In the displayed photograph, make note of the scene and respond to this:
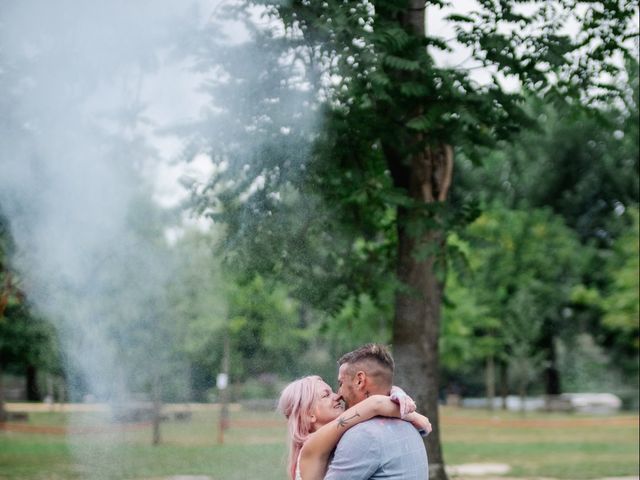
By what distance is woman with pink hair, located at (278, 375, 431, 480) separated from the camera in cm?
293

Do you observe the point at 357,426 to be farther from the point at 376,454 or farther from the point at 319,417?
the point at 319,417

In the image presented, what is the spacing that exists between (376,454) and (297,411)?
1.30 ft

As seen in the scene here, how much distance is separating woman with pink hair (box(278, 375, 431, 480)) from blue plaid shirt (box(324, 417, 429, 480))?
4cm

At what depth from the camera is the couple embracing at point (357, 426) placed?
2.88 metres

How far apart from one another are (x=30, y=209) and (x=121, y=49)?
5.52 ft

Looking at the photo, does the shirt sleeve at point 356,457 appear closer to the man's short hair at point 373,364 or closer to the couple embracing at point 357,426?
the couple embracing at point 357,426

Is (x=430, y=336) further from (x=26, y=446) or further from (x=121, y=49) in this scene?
(x=26, y=446)

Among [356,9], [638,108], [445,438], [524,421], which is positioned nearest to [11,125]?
[356,9]

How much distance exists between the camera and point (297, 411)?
3.16 metres

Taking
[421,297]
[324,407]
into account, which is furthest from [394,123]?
[324,407]

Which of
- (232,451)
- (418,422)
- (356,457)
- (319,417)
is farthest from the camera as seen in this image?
(232,451)

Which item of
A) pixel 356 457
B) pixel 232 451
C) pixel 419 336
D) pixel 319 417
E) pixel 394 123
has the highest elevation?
pixel 394 123

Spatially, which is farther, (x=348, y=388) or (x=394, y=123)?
(x=394, y=123)

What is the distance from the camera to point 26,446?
55.5ft
